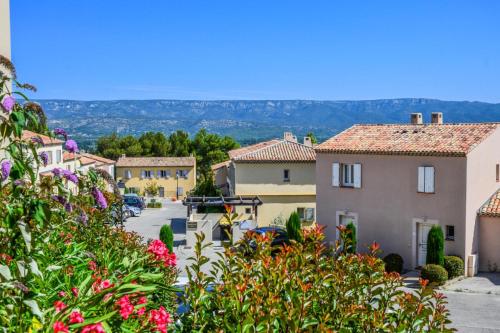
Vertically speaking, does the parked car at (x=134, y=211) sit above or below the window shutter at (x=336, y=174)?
below

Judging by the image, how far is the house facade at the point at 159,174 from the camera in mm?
74000

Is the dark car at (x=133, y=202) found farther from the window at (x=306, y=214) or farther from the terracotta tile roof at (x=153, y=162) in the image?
the window at (x=306, y=214)

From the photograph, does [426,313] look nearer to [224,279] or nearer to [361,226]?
[224,279]

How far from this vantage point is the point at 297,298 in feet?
15.6

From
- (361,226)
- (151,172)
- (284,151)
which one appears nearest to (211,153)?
(151,172)

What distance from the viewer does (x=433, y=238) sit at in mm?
23359

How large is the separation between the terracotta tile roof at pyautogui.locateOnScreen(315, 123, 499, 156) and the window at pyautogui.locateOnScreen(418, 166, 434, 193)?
0.62 metres

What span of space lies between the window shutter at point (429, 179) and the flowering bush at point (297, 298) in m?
19.8

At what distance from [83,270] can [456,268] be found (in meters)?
19.3

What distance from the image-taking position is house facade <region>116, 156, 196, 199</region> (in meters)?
74.0

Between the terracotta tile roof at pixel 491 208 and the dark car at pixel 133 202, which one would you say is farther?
the dark car at pixel 133 202

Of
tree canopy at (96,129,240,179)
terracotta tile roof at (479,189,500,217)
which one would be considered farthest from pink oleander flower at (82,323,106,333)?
tree canopy at (96,129,240,179)

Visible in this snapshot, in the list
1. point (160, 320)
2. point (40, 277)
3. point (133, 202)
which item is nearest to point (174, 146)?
point (133, 202)

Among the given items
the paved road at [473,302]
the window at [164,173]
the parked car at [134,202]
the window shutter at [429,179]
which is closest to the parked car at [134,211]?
the parked car at [134,202]
